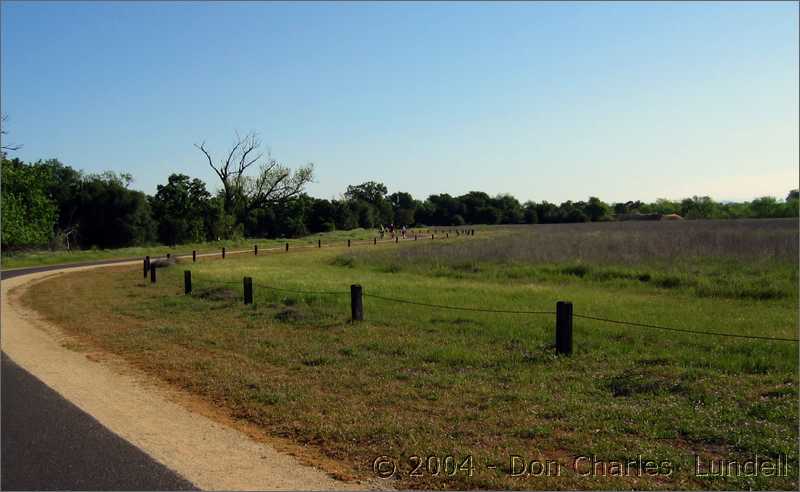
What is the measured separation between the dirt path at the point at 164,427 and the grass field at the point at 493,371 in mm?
453

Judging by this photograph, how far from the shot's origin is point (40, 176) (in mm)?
44688

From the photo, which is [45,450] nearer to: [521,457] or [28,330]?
[521,457]

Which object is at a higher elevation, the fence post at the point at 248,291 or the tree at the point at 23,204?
the tree at the point at 23,204

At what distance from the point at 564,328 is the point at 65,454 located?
685 centimetres

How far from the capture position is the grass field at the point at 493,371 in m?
5.80

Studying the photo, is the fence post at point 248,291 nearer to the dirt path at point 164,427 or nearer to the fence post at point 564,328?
the dirt path at point 164,427

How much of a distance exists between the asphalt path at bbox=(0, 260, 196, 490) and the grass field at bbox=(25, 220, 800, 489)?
1.48 meters

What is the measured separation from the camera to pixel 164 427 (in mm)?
6773

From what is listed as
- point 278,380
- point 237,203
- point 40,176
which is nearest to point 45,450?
point 278,380

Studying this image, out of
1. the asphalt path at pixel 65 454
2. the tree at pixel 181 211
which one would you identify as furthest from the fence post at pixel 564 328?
the tree at pixel 181 211

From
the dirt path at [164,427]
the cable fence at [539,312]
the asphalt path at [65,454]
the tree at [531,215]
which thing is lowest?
the dirt path at [164,427]

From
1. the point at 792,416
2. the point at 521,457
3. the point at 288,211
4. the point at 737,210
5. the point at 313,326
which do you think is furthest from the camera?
the point at 737,210

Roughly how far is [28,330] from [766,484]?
14125 millimetres

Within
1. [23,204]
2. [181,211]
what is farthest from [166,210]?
[23,204]
